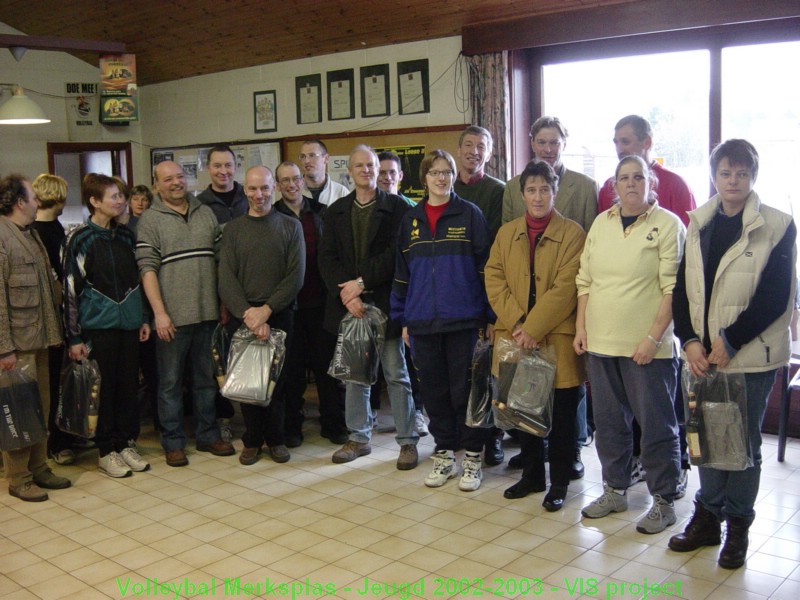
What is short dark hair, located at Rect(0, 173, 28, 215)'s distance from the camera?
13.3ft

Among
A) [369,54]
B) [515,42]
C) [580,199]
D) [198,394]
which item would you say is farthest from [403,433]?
[369,54]

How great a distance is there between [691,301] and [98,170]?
794cm

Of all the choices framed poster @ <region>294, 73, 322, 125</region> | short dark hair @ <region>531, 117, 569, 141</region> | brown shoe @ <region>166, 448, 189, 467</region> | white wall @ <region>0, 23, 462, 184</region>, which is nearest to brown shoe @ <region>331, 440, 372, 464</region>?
brown shoe @ <region>166, 448, 189, 467</region>

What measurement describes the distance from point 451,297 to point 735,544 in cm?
160

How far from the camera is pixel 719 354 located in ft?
9.90

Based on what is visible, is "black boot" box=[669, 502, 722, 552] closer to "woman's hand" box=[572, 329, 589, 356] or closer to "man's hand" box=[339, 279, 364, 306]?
"woman's hand" box=[572, 329, 589, 356]

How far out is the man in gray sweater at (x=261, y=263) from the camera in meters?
4.38

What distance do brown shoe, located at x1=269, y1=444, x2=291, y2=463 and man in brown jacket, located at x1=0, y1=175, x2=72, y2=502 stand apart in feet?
3.53

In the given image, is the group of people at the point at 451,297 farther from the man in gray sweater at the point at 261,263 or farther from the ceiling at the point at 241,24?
the ceiling at the point at 241,24

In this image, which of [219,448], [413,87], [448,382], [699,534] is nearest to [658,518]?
[699,534]

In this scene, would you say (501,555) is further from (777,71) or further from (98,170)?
(98,170)

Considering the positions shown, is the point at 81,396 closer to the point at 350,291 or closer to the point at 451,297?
the point at 350,291

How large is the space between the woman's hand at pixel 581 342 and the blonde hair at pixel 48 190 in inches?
116

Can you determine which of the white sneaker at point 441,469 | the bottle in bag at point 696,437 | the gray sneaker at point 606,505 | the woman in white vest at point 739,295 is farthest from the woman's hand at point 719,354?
the white sneaker at point 441,469
